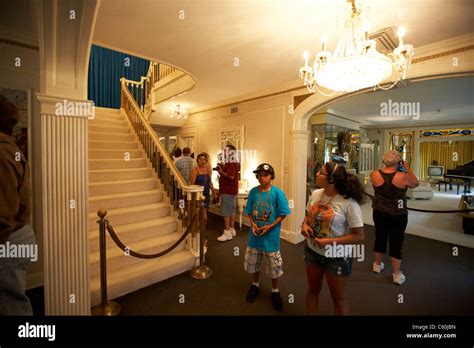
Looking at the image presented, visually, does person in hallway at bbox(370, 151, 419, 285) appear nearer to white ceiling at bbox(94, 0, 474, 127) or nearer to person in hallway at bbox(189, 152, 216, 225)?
white ceiling at bbox(94, 0, 474, 127)

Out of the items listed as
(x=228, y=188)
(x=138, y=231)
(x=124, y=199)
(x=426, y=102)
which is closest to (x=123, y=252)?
(x=138, y=231)

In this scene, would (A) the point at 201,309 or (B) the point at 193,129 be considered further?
(B) the point at 193,129

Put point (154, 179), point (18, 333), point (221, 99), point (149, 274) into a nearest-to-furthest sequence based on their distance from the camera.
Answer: point (18, 333) → point (149, 274) → point (154, 179) → point (221, 99)

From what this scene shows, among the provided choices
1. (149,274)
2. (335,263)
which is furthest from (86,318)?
(335,263)

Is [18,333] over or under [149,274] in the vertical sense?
over

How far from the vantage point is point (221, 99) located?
5.57 metres

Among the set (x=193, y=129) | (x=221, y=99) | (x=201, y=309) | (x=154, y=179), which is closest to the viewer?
(x=201, y=309)

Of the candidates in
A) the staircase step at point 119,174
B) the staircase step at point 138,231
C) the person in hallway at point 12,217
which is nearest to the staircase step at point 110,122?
the staircase step at point 119,174

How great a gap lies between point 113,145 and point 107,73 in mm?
4330

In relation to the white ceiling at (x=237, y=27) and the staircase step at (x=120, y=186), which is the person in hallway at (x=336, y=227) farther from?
the staircase step at (x=120, y=186)

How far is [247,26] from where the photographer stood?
90.7 inches

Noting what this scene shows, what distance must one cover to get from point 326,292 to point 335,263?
130 cm

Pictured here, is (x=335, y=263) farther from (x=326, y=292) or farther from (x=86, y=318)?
(x=86, y=318)

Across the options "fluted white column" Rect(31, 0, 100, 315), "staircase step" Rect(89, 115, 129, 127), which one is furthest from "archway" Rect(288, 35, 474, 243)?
"staircase step" Rect(89, 115, 129, 127)
